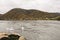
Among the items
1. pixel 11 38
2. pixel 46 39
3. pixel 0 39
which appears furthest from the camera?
pixel 46 39

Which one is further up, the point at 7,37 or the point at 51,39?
the point at 7,37

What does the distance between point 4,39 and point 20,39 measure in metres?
2.73

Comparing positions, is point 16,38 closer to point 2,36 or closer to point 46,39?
point 2,36

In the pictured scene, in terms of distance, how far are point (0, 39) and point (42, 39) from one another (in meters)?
9.94

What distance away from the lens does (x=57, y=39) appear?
106 feet

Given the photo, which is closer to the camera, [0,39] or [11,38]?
[0,39]

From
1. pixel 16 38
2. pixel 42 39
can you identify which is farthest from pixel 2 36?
pixel 42 39

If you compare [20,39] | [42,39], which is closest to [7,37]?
[20,39]

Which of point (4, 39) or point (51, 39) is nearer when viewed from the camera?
point (4, 39)

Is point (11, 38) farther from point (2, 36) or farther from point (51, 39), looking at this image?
point (51, 39)

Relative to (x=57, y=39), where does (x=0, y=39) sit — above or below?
above

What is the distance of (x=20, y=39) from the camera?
2633cm

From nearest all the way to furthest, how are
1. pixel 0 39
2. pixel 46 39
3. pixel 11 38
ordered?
pixel 0 39, pixel 11 38, pixel 46 39

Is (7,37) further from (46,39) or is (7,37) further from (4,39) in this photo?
(46,39)
